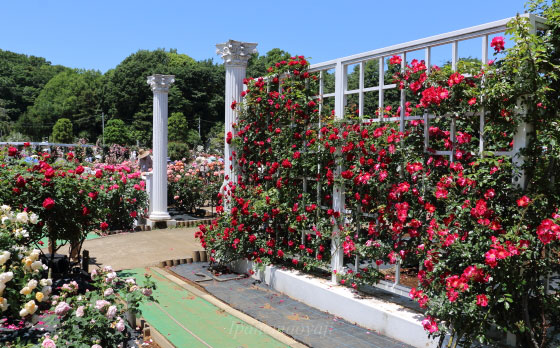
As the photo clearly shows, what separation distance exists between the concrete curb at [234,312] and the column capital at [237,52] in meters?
3.28

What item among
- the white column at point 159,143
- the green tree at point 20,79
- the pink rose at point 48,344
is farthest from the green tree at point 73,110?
the pink rose at point 48,344

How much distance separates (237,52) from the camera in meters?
6.89

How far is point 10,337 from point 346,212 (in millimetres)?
3388

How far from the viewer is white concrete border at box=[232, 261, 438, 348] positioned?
404 centimetres

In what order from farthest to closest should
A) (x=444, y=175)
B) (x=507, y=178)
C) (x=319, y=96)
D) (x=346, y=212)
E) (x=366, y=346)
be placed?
(x=319, y=96) < (x=346, y=212) < (x=366, y=346) < (x=444, y=175) < (x=507, y=178)

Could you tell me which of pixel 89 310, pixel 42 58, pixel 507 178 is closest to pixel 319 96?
pixel 507 178

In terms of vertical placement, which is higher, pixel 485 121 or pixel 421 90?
pixel 421 90

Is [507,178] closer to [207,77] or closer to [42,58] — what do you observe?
[207,77]

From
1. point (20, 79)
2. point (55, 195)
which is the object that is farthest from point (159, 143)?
point (20, 79)

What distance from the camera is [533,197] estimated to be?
10.7 feet

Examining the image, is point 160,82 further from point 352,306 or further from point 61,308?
point 61,308

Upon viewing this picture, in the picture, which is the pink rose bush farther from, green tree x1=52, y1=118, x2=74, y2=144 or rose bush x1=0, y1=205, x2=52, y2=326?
green tree x1=52, y1=118, x2=74, y2=144

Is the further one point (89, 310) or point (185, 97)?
point (185, 97)

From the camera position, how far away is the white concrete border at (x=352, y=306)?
404 cm
